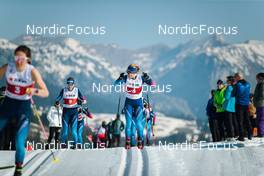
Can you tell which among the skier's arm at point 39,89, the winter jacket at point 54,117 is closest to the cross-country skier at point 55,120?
the winter jacket at point 54,117

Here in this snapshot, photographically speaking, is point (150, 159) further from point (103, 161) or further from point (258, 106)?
point (258, 106)

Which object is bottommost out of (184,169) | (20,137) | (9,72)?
(184,169)

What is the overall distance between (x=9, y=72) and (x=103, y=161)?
2.85 meters

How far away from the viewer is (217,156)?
1076 centimetres

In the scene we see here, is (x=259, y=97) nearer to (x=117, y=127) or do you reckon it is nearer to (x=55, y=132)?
(x=55, y=132)

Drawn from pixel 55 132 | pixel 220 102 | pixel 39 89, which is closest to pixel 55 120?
pixel 55 132

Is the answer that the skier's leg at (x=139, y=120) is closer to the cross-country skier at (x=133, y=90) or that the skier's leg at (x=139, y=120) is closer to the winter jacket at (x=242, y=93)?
the cross-country skier at (x=133, y=90)

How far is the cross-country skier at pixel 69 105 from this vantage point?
54.4 ft

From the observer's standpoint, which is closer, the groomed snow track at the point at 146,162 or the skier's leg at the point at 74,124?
the groomed snow track at the point at 146,162

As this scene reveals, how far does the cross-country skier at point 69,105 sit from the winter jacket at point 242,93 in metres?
4.89

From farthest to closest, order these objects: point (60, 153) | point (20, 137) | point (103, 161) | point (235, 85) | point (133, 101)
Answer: point (235, 85), point (133, 101), point (60, 153), point (103, 161), point (20, 137)

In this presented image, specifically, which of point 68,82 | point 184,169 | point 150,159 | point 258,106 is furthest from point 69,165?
point 258,106

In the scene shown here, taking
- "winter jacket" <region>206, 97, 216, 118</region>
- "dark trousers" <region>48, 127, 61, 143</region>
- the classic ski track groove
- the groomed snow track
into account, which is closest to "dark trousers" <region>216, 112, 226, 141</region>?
"winter jacket" <region>206, 97, 216, 118</region>

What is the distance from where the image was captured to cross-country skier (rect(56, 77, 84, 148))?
16594mm
